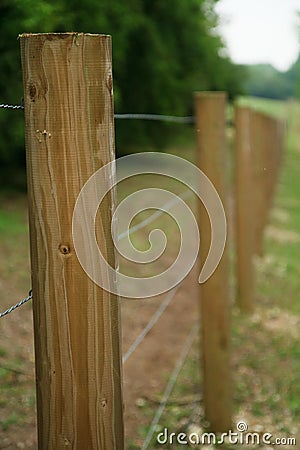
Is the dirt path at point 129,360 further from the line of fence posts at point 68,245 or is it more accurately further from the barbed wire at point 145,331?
the line of fence posts at point 68,245

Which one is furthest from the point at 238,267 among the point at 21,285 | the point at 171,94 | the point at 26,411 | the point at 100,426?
the point at 171,94

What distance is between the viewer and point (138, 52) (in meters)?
11.8

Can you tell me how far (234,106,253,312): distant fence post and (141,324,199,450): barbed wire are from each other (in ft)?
2.02

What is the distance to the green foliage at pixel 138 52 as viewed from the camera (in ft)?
25.9

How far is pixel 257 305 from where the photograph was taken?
6.24 meters

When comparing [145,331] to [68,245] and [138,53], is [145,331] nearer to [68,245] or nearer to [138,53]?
[68,245]

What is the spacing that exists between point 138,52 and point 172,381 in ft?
27.9

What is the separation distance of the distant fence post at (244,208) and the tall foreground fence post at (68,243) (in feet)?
13.2

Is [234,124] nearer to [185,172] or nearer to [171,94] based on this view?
[171,94]

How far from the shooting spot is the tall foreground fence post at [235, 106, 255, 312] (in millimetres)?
5723

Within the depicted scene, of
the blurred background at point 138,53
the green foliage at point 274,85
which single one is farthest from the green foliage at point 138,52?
the green foliage at point 274,85

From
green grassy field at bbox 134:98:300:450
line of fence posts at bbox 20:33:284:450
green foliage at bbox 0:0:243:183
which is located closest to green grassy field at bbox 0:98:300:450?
green grassy field at bbox 134:98:300:450

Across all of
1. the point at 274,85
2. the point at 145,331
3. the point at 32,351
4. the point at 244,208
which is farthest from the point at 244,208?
the point at 274,85

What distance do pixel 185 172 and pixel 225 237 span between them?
458 inches
